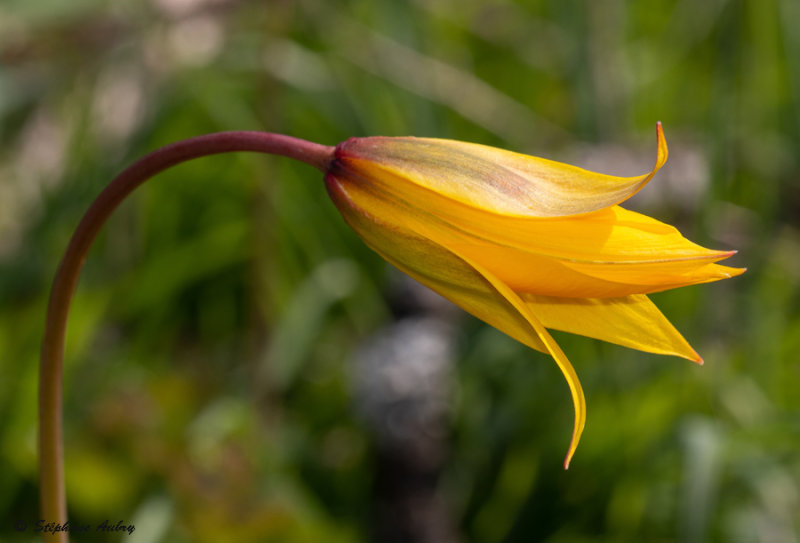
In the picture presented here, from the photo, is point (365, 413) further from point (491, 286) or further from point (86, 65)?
point (86, 65)

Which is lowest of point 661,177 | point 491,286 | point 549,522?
point 549,522

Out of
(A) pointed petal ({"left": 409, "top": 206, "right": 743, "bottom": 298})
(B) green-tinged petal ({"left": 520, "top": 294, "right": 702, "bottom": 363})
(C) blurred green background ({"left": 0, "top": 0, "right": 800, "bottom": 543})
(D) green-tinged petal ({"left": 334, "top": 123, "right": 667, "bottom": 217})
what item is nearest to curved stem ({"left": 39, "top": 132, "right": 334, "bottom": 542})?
(D) green-tinged petal ({"left": 334, "top": 123, "right": 667, "bottom": 217})

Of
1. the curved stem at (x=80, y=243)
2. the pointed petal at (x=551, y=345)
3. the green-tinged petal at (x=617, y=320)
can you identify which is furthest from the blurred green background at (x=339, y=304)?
the pointed petal at (x=551, y=345)

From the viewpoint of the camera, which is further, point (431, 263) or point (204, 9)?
point (204, 9)

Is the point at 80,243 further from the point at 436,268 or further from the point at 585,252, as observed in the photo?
the point at 585,252

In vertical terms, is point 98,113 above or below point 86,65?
below

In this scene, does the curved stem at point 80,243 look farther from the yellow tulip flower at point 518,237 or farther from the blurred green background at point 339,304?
the blurred green background at point 339,304

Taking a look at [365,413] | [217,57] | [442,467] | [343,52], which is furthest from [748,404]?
[217,57]
